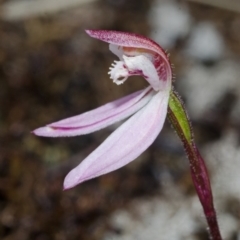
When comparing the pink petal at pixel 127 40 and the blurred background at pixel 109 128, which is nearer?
the pink petal at pixel 127 40

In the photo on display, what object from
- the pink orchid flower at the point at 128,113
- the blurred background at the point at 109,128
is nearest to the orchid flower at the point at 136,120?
the pink orchid flower at the point at 128,113

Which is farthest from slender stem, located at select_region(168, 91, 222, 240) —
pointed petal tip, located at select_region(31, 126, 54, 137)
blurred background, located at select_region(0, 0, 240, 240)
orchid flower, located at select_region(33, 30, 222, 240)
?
blurred background, located at select_region(0, 0, 240, 240)

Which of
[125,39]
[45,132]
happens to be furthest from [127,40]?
[45,132]

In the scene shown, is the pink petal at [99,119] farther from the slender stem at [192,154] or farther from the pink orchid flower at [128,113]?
the slender stem at [192,154]

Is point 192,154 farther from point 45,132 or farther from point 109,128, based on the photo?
point 109,128

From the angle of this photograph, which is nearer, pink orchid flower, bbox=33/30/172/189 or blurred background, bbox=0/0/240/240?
pink orchid flower, bbox=33/30/172/189

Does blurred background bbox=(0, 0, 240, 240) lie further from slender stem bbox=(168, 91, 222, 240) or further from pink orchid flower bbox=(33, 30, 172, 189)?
pink orchid flower bbox=(33, 30, 172, 189)

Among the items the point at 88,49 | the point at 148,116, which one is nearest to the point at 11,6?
the point at 88,49
